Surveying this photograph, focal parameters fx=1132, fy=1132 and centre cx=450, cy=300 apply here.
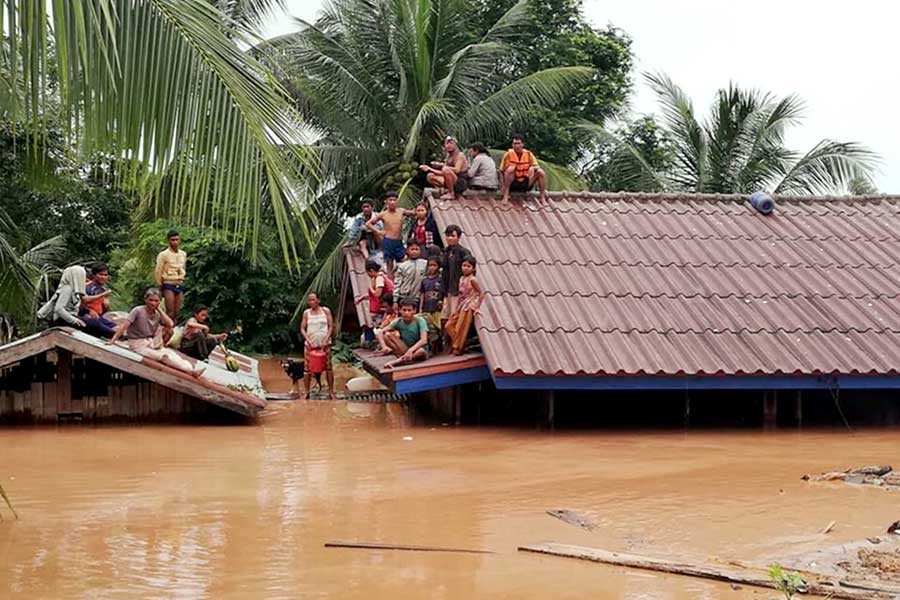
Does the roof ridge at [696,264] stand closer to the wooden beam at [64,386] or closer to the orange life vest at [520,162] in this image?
the orange life vest at [520,162]

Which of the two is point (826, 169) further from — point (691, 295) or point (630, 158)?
point (691, 295)

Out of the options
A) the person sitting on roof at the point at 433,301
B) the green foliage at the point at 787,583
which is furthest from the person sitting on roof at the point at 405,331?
the green foliage at the point at 787,583

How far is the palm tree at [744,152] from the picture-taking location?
23.7m

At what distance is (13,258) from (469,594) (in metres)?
8.56

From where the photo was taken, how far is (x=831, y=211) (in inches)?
632

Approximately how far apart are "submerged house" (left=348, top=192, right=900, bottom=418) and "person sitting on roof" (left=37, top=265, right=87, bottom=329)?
13.5 feet

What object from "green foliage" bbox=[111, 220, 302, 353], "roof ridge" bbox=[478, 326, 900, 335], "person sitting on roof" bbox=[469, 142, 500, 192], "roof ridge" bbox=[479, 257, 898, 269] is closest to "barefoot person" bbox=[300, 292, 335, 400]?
"person sitting on roof" bbox=[469, 142, 500, 192]

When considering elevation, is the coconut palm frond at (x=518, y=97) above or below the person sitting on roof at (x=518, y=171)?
above

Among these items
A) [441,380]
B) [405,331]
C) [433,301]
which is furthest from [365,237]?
[441,380]

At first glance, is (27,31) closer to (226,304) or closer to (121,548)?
(121,548)

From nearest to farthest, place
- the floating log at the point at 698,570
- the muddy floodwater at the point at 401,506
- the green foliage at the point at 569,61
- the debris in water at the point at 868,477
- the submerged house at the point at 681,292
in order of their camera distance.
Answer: the floating log at the point at 698,570 → the muddy floodwater at the point at 401,506 → the debris in water at the point at 868,477 → the submerged house at the point at 681,292 → the green foliage at the point at 569,61

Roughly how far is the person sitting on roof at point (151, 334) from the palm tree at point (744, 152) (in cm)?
1351

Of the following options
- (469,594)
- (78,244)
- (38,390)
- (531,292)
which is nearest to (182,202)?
(469,594)

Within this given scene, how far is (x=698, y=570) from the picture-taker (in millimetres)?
6055
